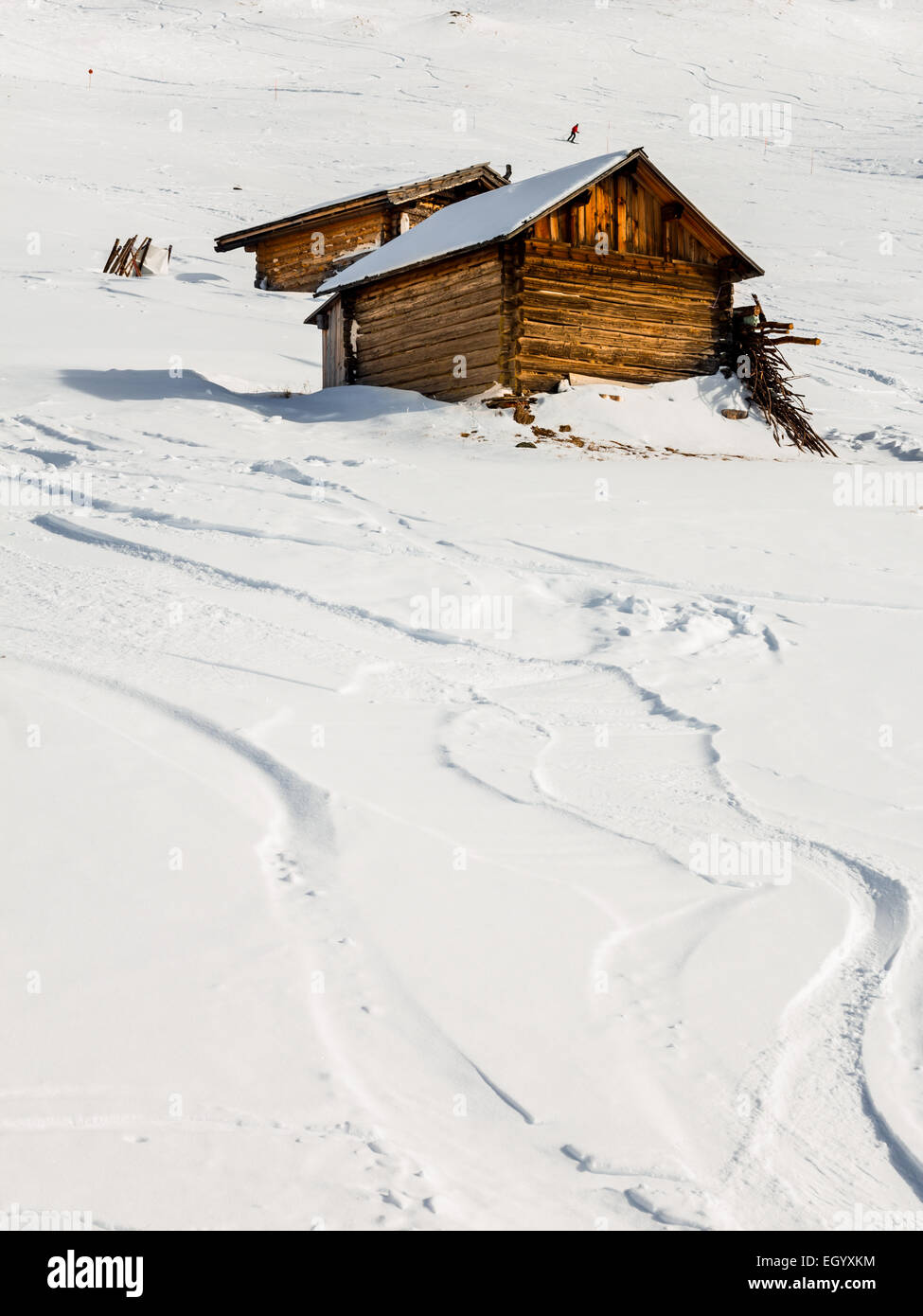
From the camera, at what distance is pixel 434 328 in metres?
17.6

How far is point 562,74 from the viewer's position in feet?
170

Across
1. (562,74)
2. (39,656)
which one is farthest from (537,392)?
(562,74)

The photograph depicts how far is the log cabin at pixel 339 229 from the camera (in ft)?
88.1

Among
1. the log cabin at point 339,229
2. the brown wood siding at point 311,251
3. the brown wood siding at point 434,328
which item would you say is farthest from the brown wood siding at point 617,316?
the brown wood siding at point 311,251

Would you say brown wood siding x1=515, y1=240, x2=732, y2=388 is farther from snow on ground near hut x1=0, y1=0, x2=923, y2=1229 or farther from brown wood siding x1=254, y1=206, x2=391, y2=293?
brown wood siding x1=254, y1=206, x2=391, y2=293

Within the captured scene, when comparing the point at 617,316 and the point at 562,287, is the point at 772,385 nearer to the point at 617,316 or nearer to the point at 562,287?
the point at 617,316

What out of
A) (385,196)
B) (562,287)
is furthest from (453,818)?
(385,196)

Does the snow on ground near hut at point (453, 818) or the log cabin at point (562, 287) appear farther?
the log cabin at point (562, 287)

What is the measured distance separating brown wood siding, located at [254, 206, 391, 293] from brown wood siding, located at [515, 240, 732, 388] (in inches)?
490

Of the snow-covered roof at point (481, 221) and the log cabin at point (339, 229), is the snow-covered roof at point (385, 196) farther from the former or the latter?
the snow-covered roof at point (481, 221)

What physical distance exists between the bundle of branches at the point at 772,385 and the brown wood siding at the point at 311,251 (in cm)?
1290

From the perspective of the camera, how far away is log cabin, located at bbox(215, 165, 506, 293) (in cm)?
2684

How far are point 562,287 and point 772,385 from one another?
381cm
